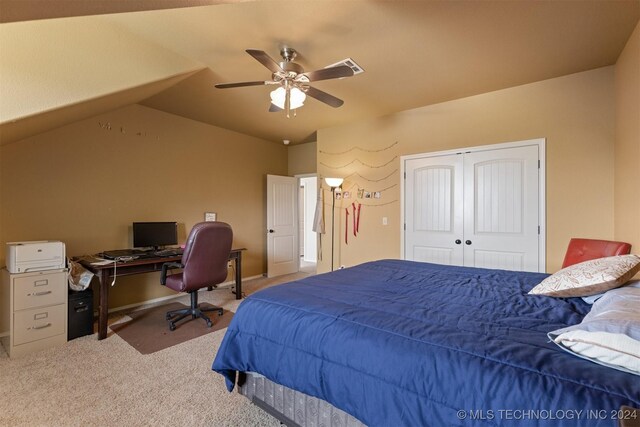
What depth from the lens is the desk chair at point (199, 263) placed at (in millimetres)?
3083

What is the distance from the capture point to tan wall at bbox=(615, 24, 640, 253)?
2.18m

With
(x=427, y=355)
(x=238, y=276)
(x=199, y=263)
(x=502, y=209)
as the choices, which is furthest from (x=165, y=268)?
(x=502, y=209)

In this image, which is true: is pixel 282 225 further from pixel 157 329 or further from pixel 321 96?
pixel 321 96

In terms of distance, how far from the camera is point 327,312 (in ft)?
4.70

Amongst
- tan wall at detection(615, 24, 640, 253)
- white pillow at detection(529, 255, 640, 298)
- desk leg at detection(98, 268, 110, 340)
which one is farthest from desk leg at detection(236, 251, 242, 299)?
tan wall at detection(615, 24, 640, 253)

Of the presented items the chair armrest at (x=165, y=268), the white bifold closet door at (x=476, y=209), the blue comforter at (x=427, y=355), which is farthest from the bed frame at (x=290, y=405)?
the white bifold closet door at (x=476, y=209)

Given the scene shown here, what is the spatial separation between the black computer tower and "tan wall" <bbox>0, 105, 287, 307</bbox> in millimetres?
726

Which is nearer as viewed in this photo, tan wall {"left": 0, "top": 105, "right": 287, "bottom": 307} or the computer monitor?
tan wall {"left": 0, "top": 105, "right": 287, "bottom": 307}

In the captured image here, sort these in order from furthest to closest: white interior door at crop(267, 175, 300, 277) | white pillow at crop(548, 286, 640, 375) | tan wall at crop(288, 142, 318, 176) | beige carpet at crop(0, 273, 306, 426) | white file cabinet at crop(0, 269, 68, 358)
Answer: tan wall at crop(288, 142, 318, 176) → white interior door at crop(267, 175, 300, 277) → white file cabinet at crop(0, 269, 68, 358) → beige carpet at crop(0, 273, 306, 426) → white pillow at crop(548, 286, 640, 375)

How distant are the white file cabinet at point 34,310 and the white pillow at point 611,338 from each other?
3.67m

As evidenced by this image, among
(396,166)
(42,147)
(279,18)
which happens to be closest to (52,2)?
(279,18)

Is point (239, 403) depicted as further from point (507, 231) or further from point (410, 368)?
point (507, 231)

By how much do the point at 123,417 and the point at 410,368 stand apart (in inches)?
71.8

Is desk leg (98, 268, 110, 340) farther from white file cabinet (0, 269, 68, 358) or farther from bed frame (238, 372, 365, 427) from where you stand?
bed frame (238, 372, 365, 427)
